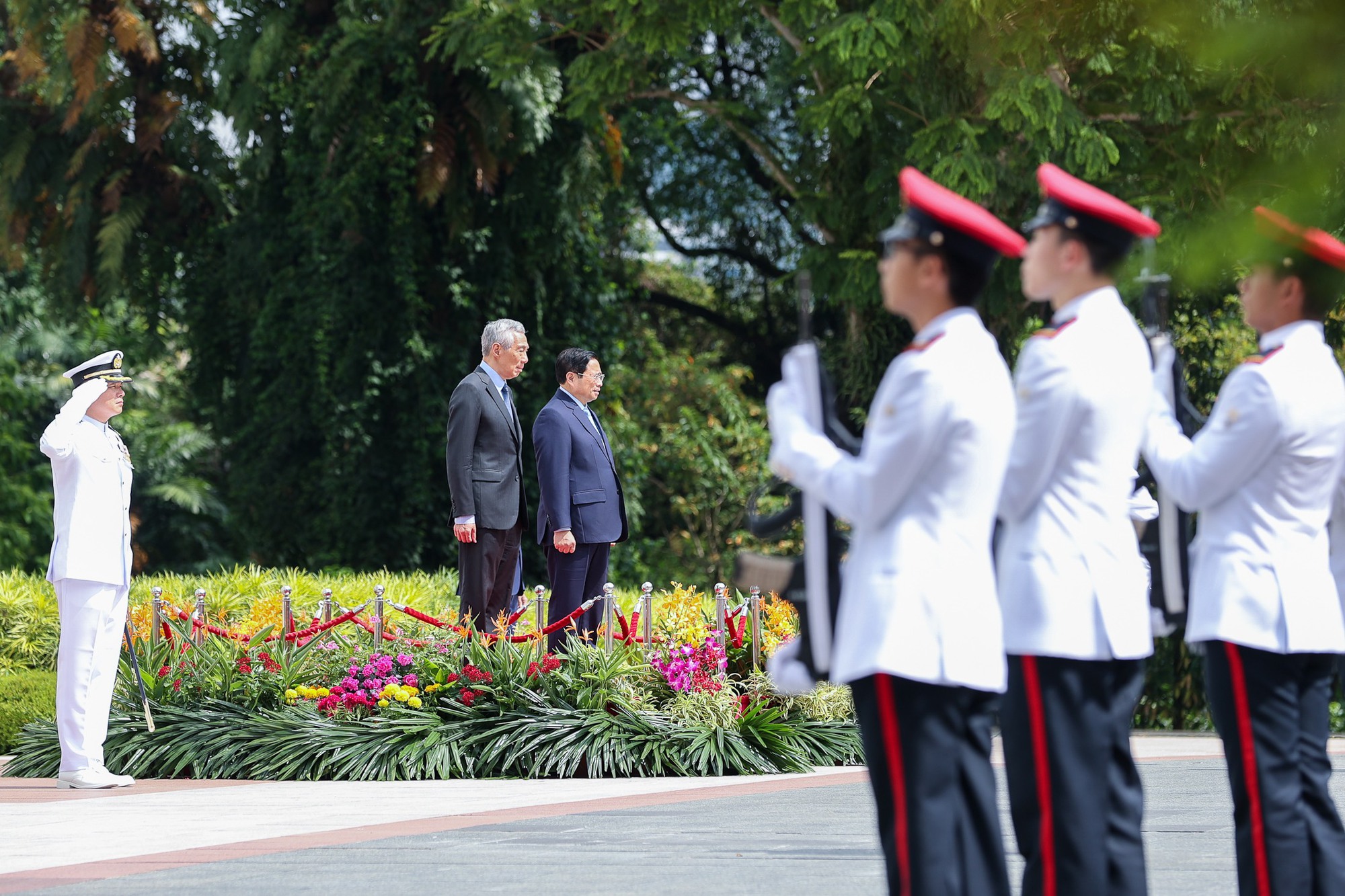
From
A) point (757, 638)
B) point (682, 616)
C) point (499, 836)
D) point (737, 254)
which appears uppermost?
point (737, 254)

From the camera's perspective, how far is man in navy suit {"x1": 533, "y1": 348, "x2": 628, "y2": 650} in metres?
10.3

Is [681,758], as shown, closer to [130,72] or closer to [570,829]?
[570,829]

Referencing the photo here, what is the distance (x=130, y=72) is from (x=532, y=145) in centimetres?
560

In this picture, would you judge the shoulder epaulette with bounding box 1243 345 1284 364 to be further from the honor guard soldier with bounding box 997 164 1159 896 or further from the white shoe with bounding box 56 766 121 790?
the white shoe with bounding box 56 766 121 790

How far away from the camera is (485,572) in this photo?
10500 mm

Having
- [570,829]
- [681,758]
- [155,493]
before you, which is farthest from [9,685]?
[155,493]

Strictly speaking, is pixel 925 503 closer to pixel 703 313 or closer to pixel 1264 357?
pixel 1264 357

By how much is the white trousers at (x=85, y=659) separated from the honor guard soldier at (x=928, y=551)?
590 centimetres

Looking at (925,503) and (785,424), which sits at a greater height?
(785,424)

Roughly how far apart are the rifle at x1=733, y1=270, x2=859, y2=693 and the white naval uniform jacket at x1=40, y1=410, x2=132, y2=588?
5.50 meters

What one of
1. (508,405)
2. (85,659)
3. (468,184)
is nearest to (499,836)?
(85,659)

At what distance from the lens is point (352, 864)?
6.20m

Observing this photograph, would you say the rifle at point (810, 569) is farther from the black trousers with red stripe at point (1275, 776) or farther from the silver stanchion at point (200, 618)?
the silver stanchion at point (200, 618)

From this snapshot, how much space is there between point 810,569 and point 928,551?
0.92ft
